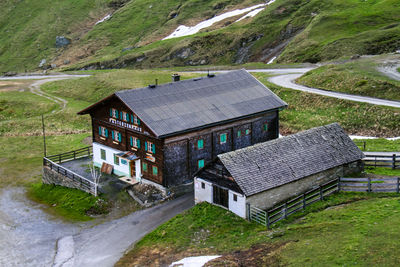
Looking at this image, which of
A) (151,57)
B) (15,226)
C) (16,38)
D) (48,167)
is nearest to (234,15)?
(151,57)

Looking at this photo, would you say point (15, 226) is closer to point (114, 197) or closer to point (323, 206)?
point (114, 197)

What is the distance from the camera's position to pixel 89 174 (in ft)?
167

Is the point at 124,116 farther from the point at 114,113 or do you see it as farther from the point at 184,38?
the point at 184,38

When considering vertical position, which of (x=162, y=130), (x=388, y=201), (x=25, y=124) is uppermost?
(x=162, y=130)

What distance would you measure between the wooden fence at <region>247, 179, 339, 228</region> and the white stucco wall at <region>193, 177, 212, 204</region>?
4.42 metres

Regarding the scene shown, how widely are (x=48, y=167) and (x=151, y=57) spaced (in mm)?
81758

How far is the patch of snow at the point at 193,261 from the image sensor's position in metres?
31.1

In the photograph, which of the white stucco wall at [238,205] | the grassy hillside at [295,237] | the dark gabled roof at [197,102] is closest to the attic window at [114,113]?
the dark gabled roof at [197,102]

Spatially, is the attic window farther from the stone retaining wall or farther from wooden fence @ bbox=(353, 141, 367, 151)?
wooden fence @ bbox=(353, 141, 367, 151)

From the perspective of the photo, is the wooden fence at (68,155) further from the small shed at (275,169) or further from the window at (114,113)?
the small shed at (275,169)

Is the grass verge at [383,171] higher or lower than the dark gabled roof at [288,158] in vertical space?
lower

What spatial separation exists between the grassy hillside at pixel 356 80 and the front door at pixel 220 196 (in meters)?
38.4

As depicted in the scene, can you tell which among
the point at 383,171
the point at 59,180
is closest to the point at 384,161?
the point at 383,171

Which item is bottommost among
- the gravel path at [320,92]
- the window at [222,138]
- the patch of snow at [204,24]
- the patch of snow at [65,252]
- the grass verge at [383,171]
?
the patch of snow at [65,252]
